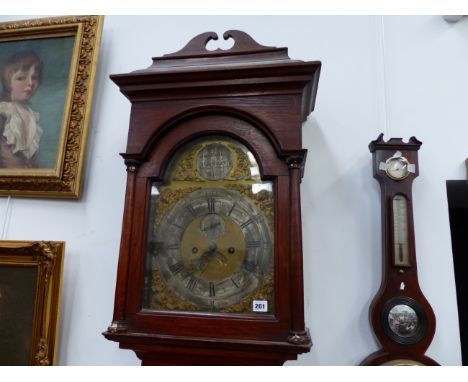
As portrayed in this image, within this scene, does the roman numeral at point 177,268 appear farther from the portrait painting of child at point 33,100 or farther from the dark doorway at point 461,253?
the dark doorway at point 461,253

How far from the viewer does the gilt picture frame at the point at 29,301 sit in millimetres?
880

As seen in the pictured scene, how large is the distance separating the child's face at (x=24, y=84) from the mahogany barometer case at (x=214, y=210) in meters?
0.48

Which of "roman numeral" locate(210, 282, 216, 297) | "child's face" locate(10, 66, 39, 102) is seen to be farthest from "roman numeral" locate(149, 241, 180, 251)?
"child's face" locate(10, 66, 39, 102)

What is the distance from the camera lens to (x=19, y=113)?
1066 millimetres

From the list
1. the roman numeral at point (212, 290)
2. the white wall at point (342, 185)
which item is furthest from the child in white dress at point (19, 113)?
the roman numeral at point (212, 290)

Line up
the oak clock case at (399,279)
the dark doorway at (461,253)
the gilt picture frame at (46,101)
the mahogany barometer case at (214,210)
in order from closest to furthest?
the mahogany barometer case at (214,210) < the oak clock case at (399,279) < the gilt picture frame at (46,101) < the dark doorway at (461,253)

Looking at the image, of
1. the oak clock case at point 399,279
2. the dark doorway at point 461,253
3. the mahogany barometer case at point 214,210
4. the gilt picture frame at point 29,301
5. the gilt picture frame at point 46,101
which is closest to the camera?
the mahogany barometer case at point 214,210

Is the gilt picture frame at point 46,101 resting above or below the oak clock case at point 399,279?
above

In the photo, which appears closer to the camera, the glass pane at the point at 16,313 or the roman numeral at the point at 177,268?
the roman numeral at the point at 177,268

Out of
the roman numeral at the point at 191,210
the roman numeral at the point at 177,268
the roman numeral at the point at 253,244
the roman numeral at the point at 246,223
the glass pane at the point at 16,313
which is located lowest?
the glass pane at the point at 16,313

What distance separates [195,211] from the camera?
741 mm

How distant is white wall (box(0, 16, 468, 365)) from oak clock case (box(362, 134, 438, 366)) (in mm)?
52

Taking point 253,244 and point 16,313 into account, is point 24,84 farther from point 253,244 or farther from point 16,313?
point 253,244

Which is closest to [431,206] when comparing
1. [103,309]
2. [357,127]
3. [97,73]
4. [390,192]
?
[390,192]
